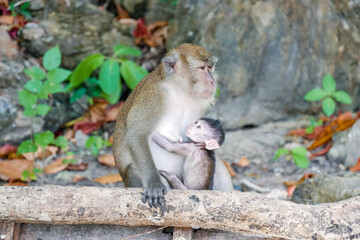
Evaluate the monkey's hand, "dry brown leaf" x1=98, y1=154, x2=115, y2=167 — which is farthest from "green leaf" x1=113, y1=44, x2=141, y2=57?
the monkey's hand

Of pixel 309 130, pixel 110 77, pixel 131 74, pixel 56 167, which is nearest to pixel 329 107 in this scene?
pixel 309 130

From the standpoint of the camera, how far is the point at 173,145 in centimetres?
399

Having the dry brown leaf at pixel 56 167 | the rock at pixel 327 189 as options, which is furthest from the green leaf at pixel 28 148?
the rock at pixel 327 189

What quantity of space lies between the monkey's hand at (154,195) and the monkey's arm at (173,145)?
0.56m

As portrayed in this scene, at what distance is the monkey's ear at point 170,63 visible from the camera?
402cm

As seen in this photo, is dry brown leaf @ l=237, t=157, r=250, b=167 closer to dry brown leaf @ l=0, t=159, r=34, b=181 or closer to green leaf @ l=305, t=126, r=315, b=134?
green leaf @ l=305, t=126, r=315, b=134

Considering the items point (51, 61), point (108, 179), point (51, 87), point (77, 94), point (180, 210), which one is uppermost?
point (51, 61)

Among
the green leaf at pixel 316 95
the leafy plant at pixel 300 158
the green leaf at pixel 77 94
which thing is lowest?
the leafy plant at pixel 300 158

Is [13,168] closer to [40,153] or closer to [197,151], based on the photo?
[40,153]

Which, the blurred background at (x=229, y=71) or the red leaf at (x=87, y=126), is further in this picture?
the red leaf at (x=87, y=126)

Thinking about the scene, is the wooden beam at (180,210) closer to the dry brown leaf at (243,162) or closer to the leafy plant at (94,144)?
the leafy plant at (94,144)

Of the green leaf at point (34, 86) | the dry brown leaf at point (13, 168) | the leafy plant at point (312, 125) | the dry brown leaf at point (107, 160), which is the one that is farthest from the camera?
the leafy plant at point (312, 125)

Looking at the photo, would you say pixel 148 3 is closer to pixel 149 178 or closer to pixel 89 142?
pixel 89 142

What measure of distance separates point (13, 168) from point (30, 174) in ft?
0.66
